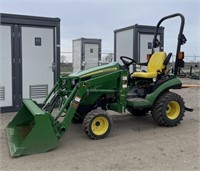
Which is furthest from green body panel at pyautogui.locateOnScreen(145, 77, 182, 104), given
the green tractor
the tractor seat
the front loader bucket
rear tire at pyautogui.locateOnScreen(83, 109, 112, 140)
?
the front loader bucket

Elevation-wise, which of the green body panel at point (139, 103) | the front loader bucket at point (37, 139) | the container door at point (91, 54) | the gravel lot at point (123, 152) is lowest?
the gravel lot at point (123, 152)

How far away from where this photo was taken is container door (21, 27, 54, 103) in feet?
22.4

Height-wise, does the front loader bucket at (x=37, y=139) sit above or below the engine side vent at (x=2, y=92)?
below

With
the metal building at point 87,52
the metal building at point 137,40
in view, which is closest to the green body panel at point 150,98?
the metal building at point 137,40

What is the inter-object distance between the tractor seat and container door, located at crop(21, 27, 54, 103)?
2693mm

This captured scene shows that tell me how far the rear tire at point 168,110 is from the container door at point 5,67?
3752mm

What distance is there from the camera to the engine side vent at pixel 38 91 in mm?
6957

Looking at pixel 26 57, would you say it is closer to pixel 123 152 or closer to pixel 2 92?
pixel 2 92

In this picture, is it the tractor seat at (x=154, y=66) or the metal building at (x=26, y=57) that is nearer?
the tractor seat at (x=154, y=66)

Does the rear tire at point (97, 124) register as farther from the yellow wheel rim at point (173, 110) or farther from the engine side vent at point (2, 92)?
the engine side vent at point (2, 92)

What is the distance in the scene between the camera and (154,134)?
477 centimetres

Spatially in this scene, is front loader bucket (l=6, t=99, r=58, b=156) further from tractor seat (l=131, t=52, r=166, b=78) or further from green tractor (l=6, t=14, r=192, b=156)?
tractor seat (l=131, t=52, r=166, b=78)

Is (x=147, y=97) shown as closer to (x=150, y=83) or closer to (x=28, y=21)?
(x=150, y=83)

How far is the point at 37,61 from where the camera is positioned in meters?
6.99
